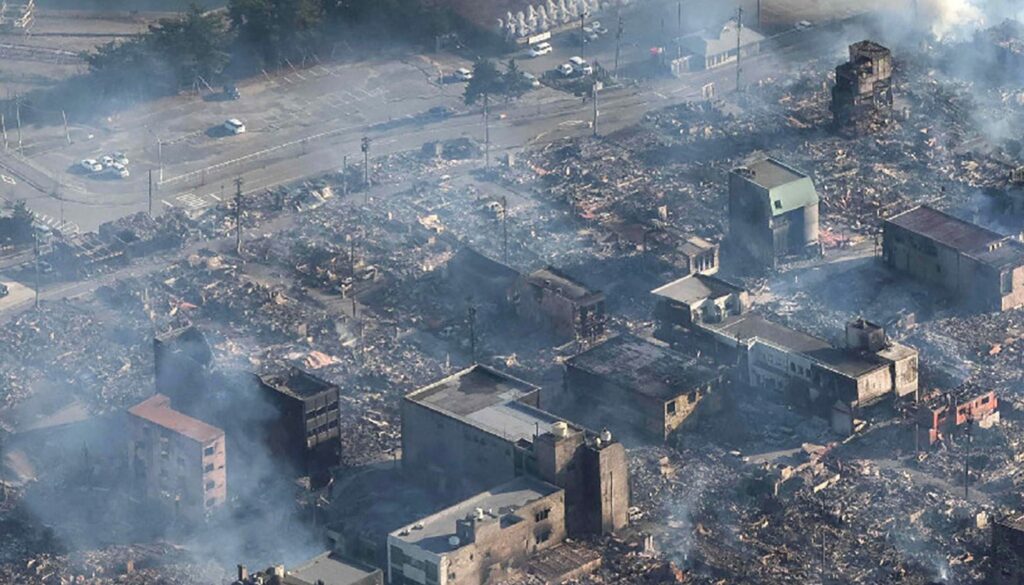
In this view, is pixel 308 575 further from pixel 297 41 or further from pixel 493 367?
pixel 297 41

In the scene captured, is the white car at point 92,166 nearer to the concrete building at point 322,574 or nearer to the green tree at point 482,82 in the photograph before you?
the green tree at point 482,82

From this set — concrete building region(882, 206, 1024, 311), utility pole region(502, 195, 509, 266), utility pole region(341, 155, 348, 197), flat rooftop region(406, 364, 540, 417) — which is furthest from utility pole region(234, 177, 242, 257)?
concrete building region(882, 206, 1024, 311)

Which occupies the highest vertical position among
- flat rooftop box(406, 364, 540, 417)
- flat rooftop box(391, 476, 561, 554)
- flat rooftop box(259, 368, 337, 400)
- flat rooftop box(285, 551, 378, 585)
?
flat rooftop box(259, 368, 337, 400)

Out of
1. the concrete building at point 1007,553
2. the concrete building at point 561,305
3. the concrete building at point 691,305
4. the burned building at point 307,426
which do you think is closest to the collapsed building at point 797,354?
the concrete building at point 691,305

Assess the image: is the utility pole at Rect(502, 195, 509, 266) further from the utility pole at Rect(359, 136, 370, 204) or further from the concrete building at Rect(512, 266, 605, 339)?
the utility pole at Rect(359, 136, 370, 204)

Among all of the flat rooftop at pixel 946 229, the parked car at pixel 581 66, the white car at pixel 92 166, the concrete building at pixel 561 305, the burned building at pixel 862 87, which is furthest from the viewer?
the parked car at pixel 581 66
